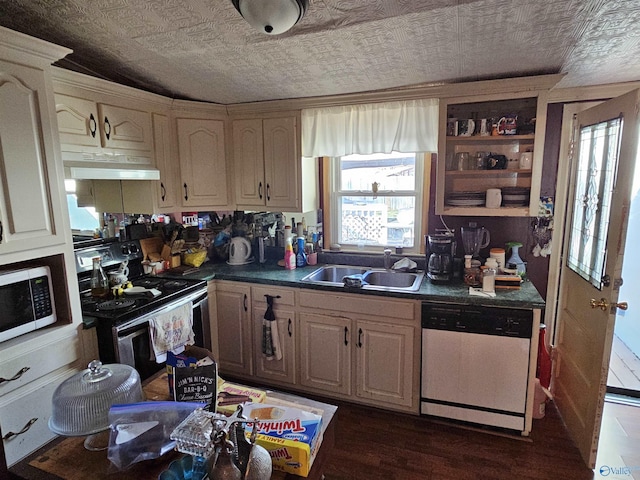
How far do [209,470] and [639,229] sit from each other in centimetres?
395

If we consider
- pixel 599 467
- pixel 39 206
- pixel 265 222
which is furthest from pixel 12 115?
pixel 599 467

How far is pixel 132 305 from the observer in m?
2.15

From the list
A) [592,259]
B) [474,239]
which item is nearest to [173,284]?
[474,239]

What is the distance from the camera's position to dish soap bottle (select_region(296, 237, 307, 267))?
9.84ft

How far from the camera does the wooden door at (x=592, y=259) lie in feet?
5.96

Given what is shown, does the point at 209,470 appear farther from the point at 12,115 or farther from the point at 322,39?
the point at 322,39

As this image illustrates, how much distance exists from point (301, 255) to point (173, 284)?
968 millimetres

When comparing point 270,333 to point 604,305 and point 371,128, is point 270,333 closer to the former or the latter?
point 371,128

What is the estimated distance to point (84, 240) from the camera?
2.46 metres

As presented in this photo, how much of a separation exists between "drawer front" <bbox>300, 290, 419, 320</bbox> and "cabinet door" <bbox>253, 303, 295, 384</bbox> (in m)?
0.19

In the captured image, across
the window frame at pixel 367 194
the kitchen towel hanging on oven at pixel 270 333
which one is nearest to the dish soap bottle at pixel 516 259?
the window frame at pixel 367 194

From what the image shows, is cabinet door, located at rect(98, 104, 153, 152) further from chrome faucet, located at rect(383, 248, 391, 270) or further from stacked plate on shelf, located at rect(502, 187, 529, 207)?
stacked plate on shelf, located at rect(502, 187, 529, 207)

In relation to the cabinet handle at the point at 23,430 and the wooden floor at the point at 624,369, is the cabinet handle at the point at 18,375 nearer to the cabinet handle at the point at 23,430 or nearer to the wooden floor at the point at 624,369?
the cabinet handle at the point at 23,430

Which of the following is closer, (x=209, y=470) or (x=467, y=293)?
(x=209, y=470)
